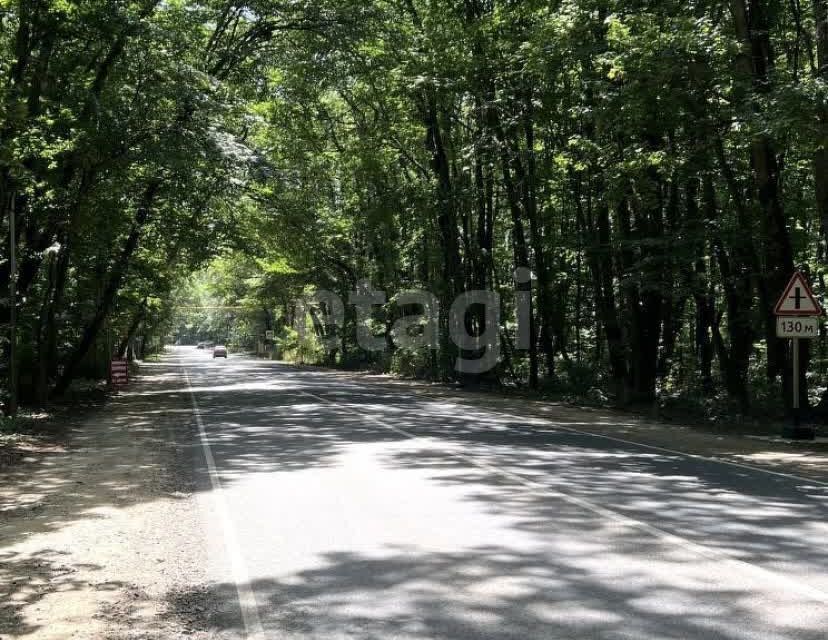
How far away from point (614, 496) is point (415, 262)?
2994 centimetres

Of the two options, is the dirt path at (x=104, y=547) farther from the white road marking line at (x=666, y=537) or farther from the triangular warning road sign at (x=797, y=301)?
the triangular warning road sign at (x=797, y=301)

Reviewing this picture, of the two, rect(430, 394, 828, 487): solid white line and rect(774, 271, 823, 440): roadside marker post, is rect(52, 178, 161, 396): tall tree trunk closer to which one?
rect(430, 394, 828, 487): solid white line

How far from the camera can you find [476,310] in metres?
31.4

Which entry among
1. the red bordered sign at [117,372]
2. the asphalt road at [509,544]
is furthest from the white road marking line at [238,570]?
the red bordered sign at [117,372]

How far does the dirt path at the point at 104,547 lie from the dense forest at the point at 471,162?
508 centimetres

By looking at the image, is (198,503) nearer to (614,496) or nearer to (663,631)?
(614,496)

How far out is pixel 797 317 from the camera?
13.8 metres

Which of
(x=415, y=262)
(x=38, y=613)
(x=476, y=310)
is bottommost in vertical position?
(x=38, y=613)

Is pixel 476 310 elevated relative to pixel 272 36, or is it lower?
lower

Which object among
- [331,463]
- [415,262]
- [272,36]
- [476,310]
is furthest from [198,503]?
[415,262]

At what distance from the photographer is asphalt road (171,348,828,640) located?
490 centimetres

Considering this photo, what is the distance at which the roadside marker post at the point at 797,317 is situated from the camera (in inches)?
538

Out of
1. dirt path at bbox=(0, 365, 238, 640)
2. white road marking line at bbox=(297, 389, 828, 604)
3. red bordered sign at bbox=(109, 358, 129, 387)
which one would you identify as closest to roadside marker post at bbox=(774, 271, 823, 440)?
white road marking line at bbox=(297, 389, 828, 604)

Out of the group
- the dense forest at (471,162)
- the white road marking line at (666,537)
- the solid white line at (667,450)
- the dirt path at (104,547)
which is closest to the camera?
the dirt path at (104,547)
